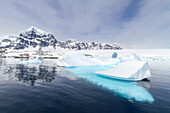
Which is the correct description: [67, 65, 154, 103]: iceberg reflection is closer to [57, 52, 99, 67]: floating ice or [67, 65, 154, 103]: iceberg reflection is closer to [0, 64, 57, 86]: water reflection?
[0, 64, 57, 86]: water reflection

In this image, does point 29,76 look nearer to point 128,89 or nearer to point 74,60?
point 128,89

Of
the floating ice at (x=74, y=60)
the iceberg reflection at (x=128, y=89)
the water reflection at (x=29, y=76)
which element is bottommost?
the iceberg reflection at (x=128, y=89)

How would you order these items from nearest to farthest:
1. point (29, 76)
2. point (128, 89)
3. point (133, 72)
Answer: point (128, 89)
point (133, 72)
point (29, 76)

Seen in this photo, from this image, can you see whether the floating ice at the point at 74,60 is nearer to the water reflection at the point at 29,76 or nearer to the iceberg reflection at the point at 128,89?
the water reflection at the point at 29,76

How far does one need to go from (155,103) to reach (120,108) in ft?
8.82

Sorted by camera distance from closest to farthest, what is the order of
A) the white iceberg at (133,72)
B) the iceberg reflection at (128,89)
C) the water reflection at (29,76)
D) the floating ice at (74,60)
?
the iceberg reflection at (128,89)
the water reflection at (29,76)
the white iceberg at (133,72)
the floating ice at (74,60)

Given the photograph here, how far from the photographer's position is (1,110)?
4.52 metres

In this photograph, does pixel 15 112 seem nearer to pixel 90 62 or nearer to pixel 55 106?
pixel 55 106

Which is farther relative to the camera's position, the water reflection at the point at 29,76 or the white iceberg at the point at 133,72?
the white iceberg at the point at 133,72

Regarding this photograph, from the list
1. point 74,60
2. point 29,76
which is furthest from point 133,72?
point 74,60

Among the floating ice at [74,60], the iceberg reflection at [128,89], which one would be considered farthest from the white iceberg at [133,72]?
the floating ice at [74,60]

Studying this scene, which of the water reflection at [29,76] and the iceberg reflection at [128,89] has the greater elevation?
the water reflection at [29,76]

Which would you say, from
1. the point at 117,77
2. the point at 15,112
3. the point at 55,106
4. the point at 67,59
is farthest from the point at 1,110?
the point at 67,59

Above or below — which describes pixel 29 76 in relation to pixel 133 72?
below
